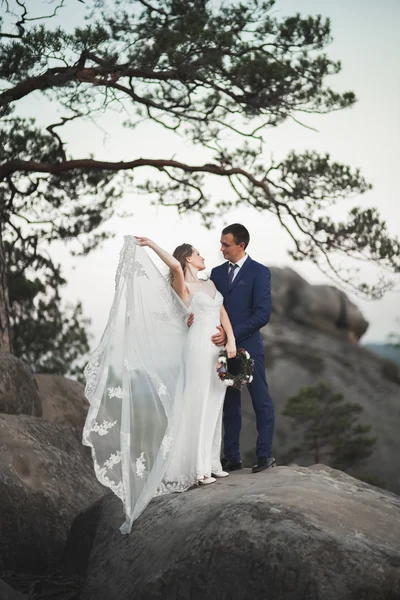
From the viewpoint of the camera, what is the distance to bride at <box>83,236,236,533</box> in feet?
21.3

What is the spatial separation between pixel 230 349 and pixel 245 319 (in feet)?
1.64

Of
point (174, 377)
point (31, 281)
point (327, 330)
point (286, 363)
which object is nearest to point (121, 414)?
point (174, 377)

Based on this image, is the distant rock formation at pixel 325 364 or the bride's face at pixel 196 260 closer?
the bride's face at pixel 196 260

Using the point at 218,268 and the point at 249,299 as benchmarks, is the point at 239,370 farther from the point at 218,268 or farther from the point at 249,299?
the point at 218,268

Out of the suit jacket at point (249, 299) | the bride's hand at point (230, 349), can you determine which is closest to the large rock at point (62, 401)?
the suit jacket at point (249, 299)

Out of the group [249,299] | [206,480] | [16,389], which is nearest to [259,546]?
[206,480]

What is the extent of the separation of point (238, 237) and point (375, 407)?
1816 cm

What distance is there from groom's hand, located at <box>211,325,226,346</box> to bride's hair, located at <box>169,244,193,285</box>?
0.60 metres

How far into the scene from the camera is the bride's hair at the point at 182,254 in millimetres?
6828

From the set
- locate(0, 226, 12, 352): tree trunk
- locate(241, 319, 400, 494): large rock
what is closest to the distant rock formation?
locate(241, 319, 400, 494): large rock

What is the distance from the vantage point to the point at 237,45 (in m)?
12.1

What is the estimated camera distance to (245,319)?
7.12 m

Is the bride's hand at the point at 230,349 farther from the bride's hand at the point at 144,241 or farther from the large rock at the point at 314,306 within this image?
the large rock at the point at 314,306

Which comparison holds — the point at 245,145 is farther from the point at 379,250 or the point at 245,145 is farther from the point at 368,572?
the point at 368,572
